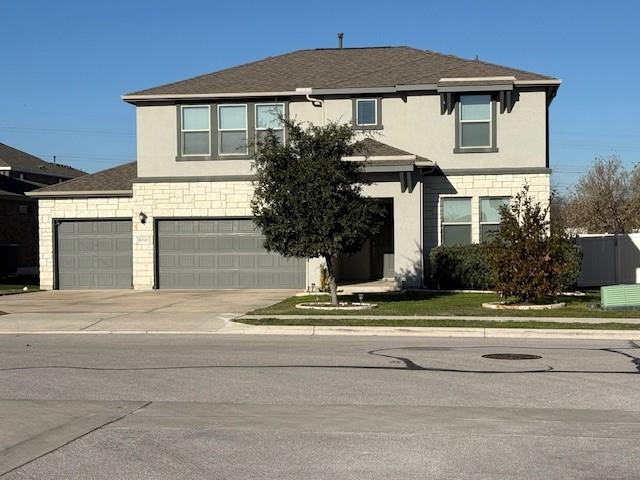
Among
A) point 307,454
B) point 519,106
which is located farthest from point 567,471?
point 519,106

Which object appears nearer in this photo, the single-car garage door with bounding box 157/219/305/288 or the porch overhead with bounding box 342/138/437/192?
the porch overhead with bounding box 342/138/437/192

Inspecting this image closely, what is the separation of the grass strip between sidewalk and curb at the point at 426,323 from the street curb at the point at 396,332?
32 cm

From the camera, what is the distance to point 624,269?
30.4 metres

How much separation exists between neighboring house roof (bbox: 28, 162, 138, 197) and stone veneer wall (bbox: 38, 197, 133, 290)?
28 centimetres

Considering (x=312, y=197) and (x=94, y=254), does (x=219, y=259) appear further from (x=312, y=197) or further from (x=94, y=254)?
(x=312, y=197)

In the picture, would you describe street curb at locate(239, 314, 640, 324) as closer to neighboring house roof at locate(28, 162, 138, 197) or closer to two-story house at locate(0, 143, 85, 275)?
neighboring house roof at locate(28, 162, 138, 197)

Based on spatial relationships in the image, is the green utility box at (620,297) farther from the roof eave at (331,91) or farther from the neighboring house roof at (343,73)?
the neighboring house roof at (343,73)

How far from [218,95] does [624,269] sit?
16351mm

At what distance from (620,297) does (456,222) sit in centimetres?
838

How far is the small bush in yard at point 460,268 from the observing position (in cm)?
2505

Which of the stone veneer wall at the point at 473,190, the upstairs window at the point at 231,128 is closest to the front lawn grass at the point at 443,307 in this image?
the stone veneer wall at the point at 473,190

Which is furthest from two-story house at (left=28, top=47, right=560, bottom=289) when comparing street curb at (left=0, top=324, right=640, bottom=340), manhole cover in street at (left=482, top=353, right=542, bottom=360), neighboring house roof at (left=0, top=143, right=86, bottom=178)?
neighboring house roof at (left=0, top=143, right=86, bottom=178)

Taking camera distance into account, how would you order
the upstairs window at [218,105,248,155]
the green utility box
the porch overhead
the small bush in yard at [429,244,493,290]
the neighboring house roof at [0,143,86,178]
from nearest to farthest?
the green utility box → the small bush in yard at [429,244,493,290] → the porch overhead → the upstairs window at [218,105,248,155] → the neighboring house roof at [0,143,86,178]

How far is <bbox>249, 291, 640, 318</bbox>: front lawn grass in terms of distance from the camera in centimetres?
1858
